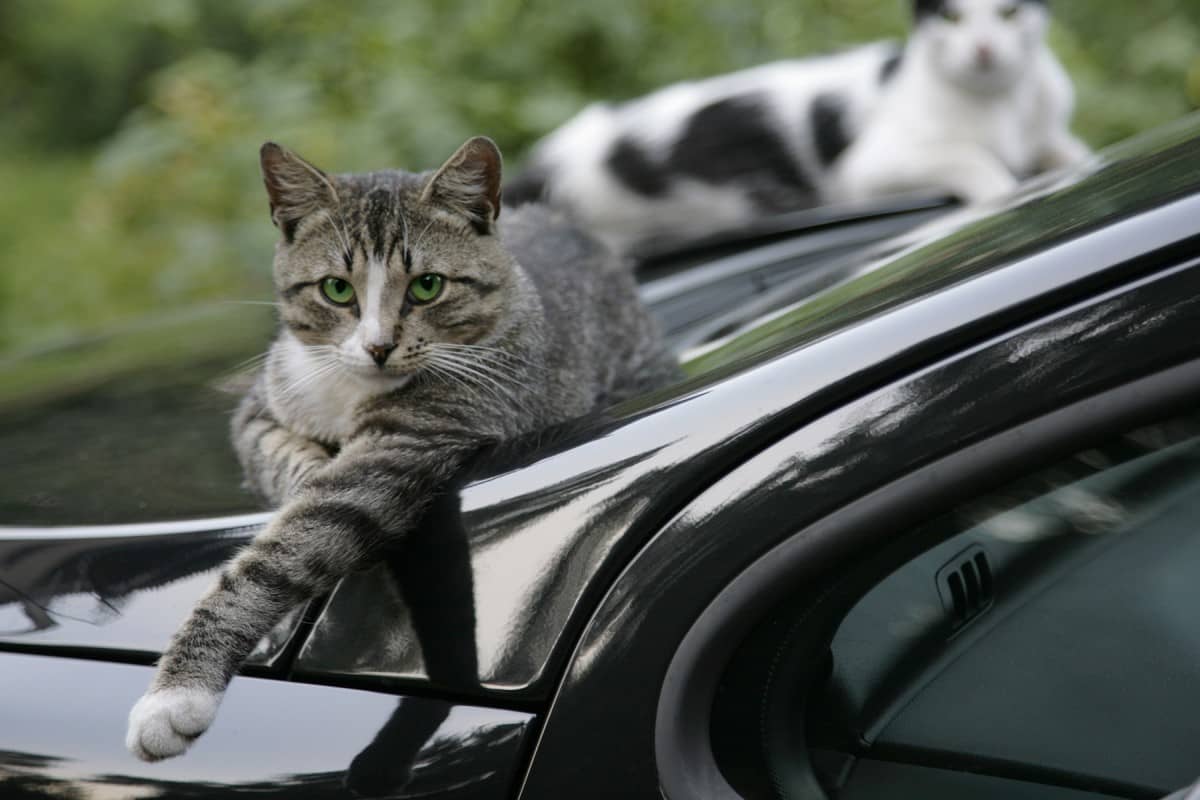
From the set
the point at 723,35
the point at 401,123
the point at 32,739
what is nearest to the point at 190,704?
the point at 32,739

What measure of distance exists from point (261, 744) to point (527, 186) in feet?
10.0

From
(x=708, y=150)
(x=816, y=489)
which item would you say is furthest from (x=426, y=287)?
(x=708, y=150)

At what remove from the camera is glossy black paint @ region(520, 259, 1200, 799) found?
1218mm

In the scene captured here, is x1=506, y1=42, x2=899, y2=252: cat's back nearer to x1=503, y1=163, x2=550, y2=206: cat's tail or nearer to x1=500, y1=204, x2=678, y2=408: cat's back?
x1=503, y1=163, x2=550, y2=206: cat's tail

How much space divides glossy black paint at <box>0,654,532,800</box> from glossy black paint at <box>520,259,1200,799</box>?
0.24 ft

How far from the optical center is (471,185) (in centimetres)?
214

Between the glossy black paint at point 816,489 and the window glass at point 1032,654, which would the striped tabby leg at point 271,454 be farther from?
the window glass at point 1032,654

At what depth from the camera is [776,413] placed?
1321 mm

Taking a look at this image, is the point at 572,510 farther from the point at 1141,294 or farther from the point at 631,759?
the point at 1141,294

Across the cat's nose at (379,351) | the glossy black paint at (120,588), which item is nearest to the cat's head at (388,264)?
the cat's nose at (379,351)

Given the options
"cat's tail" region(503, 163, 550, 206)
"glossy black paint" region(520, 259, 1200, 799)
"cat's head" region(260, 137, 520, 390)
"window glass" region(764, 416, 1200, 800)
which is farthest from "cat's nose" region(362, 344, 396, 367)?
"cat's tail" region(503, 163, 550, 206)

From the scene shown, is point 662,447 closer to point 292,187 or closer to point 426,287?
point 426,287

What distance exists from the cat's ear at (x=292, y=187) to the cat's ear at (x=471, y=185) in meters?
0.16

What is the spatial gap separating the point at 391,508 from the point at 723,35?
457 centimetres
